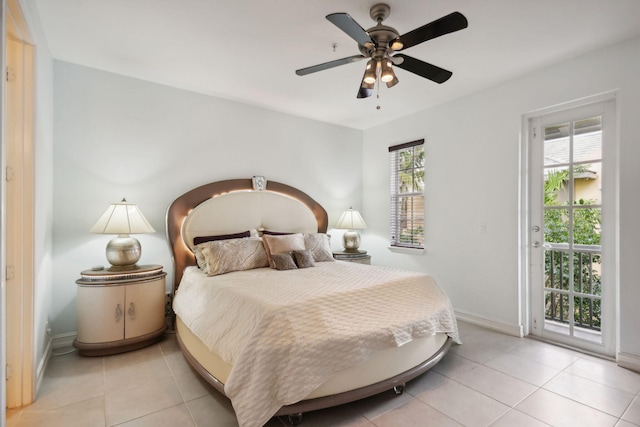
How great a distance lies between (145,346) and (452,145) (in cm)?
391

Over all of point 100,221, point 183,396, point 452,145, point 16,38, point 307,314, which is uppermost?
point 16,38

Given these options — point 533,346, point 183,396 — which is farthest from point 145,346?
point 533,346

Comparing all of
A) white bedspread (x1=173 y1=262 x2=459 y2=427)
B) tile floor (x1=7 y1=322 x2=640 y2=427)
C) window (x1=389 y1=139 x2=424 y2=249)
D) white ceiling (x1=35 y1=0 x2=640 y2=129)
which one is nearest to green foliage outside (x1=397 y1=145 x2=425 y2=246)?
window (x1=389 y1=139 x2=424 y2=249)

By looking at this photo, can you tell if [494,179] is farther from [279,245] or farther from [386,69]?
[279,245]

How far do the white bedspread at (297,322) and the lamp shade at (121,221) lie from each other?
0.73m

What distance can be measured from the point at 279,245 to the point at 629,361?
3.06m

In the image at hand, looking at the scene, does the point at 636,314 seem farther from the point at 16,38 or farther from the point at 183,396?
the point at 16,38

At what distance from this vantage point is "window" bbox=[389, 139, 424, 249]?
4.32m

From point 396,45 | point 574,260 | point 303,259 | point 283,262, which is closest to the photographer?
point 396,45

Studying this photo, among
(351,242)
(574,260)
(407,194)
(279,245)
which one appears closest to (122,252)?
A: (279,245)

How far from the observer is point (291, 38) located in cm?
253

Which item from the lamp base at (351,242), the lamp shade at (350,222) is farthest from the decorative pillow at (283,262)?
the lamp shade at (350,222)

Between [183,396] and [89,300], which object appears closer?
[183,396]

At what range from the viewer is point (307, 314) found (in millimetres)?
1904
